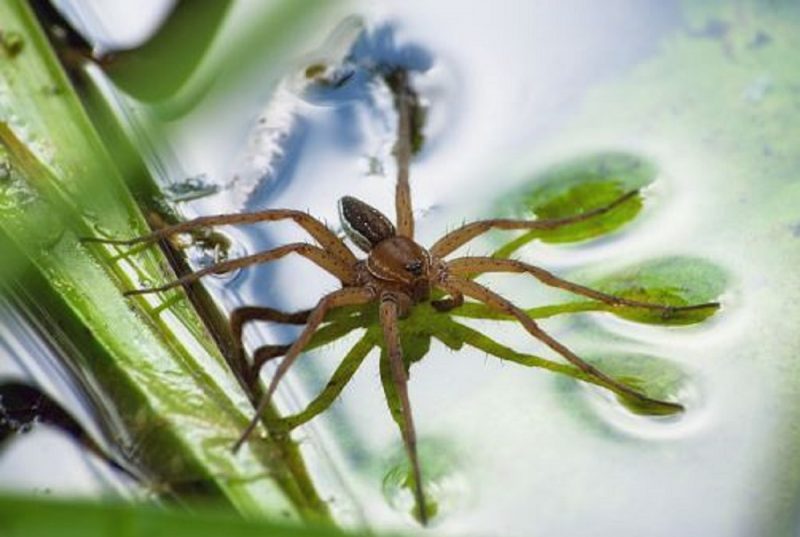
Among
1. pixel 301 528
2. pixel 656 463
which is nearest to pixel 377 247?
pixel 656 463

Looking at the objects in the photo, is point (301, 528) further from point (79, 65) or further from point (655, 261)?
point (79, 65)

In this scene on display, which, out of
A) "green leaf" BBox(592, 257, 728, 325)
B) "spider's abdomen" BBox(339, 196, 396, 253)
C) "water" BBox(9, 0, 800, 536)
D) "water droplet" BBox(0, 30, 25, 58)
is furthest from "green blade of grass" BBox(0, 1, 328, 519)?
"green leaf" BBox(592, 257, 728, 325)

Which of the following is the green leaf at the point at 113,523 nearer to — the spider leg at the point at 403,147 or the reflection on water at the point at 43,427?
the reflection on water at the point at 43,427

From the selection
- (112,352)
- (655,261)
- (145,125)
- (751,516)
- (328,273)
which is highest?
(145,125)

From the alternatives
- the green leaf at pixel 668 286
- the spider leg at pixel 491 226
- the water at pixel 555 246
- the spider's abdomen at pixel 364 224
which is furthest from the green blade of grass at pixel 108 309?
the green leaf at pixel 668 286

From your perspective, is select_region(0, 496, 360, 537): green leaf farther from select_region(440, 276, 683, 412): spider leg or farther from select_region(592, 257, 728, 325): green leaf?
select_region(592, 257, 728, 325): green leaf

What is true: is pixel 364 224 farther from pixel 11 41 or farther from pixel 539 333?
pixel 11 41

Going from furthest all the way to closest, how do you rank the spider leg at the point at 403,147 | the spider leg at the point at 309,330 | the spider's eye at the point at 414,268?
the spider leg at the point at 403,147, the spider's eye at the point at 414,268, the spider leg at the point at 309,330
